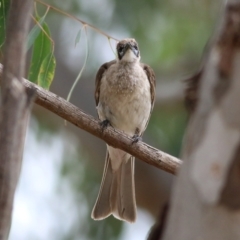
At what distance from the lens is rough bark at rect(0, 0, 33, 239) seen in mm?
918

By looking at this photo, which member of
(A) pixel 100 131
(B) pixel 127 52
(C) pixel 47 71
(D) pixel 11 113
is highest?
(B) pixel 127 52

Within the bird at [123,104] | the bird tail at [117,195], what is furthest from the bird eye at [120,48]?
the bird tail at [117,195]

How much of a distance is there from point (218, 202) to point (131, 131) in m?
2.95

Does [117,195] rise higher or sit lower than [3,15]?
lower

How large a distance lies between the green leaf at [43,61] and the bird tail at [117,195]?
1.01m

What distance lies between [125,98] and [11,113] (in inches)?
107

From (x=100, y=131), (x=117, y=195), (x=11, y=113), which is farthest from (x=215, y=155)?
(x=117, y=195)

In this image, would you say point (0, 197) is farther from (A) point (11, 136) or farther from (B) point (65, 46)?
(B) point (65, 46)

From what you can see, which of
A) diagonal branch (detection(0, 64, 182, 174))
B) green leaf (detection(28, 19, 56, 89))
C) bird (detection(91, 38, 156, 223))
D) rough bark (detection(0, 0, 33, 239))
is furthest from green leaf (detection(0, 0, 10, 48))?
rough bark (detection(0, 0, 33, 239))

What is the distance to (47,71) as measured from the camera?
2842 millimetres

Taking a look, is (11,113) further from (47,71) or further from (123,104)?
(123,104)

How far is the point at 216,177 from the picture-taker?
0.85 m

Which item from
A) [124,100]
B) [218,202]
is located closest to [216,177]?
[218,202]

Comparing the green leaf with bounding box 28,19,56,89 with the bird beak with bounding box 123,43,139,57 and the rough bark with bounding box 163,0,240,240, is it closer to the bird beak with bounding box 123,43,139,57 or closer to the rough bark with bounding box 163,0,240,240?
the bird beak with bounding box 123,43,139,57
